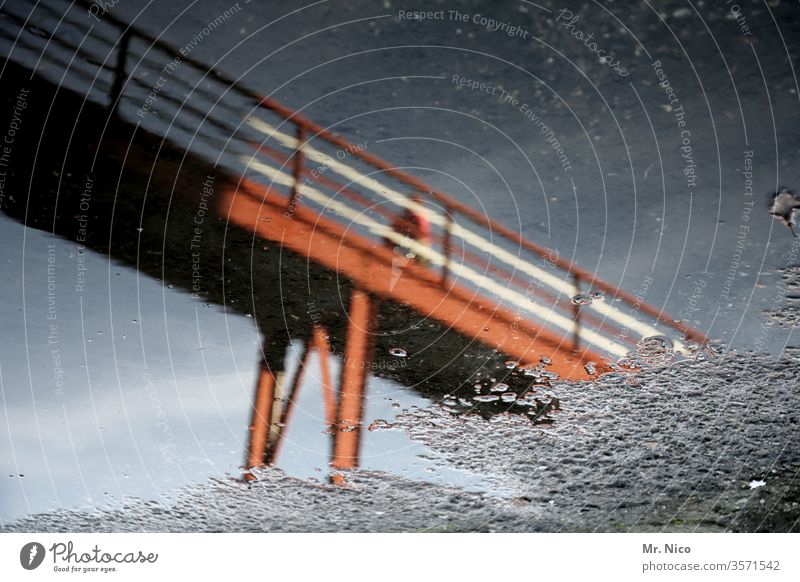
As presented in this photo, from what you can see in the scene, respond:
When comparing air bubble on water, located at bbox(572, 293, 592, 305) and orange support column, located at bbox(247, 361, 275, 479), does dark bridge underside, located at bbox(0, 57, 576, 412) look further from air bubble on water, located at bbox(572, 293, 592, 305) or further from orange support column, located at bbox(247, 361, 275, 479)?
air bubble on water, located at bbox(572, 293, 592, 305)

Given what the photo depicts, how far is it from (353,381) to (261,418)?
0.21 metres

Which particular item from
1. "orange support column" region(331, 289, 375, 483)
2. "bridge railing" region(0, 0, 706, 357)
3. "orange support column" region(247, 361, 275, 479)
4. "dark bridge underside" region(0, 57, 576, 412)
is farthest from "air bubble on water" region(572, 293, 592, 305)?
"orange support column" region(247, 361, 275, 479)

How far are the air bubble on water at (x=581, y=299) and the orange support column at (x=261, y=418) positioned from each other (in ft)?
1.77

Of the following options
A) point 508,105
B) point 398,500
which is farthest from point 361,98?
point 398,500

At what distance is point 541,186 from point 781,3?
338 millimetres

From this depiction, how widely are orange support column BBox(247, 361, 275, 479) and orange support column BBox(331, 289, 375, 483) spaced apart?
130mm

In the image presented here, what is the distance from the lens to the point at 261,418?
1.19m

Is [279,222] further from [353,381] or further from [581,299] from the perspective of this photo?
[581,299]

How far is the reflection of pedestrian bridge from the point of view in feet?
2.65

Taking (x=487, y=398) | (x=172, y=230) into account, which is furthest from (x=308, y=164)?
(x=487, y=398)

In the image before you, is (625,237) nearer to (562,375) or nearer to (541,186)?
(541,186)

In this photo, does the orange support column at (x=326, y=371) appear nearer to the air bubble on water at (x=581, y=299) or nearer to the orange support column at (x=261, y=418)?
the orange support column at (x=261, y=418)

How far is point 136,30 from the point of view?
78 cm

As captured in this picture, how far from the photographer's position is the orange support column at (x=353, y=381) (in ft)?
3.32
